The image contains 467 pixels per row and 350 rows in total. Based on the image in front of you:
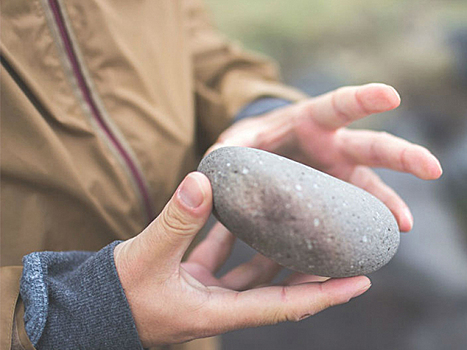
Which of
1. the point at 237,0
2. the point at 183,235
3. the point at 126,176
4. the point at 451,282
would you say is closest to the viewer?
the point at 183,235

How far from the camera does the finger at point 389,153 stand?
91 cm

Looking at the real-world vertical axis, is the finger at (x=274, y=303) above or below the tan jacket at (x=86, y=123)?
below

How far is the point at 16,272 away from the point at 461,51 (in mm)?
2781

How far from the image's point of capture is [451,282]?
6.19ft

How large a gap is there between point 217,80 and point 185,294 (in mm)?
846

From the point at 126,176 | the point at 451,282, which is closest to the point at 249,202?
the point at 126,176

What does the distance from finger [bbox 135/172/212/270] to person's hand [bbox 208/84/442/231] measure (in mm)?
302

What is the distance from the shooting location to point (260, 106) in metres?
1.25

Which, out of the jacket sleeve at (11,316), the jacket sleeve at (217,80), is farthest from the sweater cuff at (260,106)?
the jacket sleeve at (11,316)

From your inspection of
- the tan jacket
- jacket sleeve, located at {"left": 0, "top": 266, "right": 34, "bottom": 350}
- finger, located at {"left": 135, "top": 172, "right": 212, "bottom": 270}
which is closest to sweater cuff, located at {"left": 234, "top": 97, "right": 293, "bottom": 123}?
the tan jacket

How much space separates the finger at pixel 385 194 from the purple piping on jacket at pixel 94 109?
519mm

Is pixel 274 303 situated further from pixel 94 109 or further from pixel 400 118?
pixel 400 118

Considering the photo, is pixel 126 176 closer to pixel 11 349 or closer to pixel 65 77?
pixel 65 77

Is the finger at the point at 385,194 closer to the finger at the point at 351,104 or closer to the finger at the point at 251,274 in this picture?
the finger at the point at 351,104
